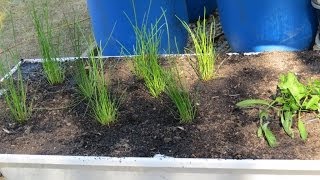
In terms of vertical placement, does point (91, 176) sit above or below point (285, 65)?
below

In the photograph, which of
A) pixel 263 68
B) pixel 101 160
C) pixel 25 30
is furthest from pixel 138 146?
pixel 25 30

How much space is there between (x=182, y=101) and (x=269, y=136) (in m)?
0.33

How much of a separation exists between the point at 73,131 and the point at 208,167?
0.59 m

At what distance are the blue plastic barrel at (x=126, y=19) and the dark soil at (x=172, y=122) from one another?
1.40 ft

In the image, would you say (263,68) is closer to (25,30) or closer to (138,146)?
(138,146)

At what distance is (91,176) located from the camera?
1.77 metres

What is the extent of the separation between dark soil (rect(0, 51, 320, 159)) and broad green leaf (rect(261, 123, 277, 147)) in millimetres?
18

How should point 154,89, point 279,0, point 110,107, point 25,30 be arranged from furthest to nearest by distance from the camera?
point 25,30
point 279,0
point 154,89
point 110,107

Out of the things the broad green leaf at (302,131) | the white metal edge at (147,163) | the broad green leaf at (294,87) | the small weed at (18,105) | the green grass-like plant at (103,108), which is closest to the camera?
the white metal edge at (147,163)

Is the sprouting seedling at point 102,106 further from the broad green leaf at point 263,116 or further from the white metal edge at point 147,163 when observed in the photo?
the broad green leaf at point 263,116

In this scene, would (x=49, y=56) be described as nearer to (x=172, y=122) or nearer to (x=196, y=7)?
(x=172, y=122)

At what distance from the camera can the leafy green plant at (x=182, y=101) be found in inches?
72.8

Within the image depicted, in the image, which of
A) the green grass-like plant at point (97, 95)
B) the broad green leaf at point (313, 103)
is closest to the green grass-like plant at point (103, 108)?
the green grass-like plant at point (97, 95)

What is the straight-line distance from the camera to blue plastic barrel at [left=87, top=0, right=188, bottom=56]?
265 cm
